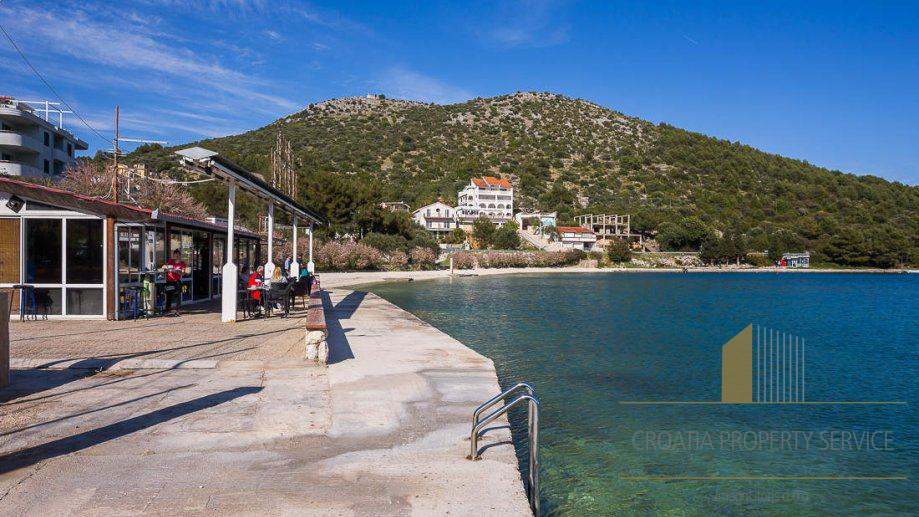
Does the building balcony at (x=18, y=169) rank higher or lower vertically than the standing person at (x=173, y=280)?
higher

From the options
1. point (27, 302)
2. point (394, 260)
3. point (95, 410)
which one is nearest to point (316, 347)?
point (95, 410)

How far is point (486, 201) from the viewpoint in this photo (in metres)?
107

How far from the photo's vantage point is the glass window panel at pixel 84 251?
526 inches

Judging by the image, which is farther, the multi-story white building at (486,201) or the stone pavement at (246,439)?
the multi-story white building at (486,201)

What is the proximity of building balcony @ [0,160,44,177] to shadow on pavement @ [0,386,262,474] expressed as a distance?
46.2 m

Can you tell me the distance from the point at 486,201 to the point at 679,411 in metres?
97.3

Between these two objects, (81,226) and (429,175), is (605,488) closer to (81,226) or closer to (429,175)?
(81,226)

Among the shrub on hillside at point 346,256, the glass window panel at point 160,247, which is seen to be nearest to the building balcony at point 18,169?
the shrub on hillside at point 346,256

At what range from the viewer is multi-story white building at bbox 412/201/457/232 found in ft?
304

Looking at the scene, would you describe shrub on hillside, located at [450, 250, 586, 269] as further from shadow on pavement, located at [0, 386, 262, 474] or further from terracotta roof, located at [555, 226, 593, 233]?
shadow on pavement, located at [0, 386, 262, 474]

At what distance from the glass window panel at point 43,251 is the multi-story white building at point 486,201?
86281 mm

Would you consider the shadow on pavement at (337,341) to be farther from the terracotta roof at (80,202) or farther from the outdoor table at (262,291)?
the terracotta roof at (80,202)

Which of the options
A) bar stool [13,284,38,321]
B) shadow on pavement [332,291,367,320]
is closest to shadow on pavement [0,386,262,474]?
bar stool [13,284,38,321]

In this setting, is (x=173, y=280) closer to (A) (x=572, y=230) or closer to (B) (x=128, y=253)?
(B) (x=128, y=253)
